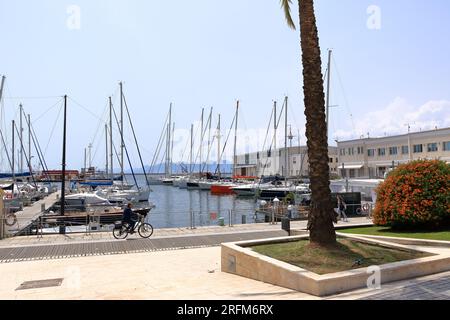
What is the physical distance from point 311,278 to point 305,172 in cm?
9378

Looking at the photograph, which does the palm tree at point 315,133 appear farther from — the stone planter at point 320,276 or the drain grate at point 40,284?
the drain grate at point 40,284

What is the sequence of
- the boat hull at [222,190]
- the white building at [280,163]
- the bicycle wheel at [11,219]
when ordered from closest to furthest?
the bicycle wheel at [11,219] < the boat hull at [222,190] < the white building at [280,163]

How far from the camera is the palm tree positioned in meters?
10.6

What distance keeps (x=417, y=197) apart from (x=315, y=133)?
22.5 feet

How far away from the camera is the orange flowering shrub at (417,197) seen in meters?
15.0

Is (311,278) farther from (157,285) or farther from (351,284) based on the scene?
(157,285)

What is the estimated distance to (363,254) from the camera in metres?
10.2

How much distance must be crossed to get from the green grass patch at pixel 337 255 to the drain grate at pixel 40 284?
5301mm

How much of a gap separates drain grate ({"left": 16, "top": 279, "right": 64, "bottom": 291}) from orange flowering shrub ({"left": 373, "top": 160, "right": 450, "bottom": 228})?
1152cm

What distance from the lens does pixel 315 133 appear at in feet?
34.9

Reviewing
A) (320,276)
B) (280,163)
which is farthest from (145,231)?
(280,163)

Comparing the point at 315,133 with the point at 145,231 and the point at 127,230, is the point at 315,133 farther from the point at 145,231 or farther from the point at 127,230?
the point at 127,230

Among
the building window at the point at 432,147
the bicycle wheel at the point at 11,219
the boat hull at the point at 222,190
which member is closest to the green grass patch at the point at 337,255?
the bicycle wheel at the point at 11,219
